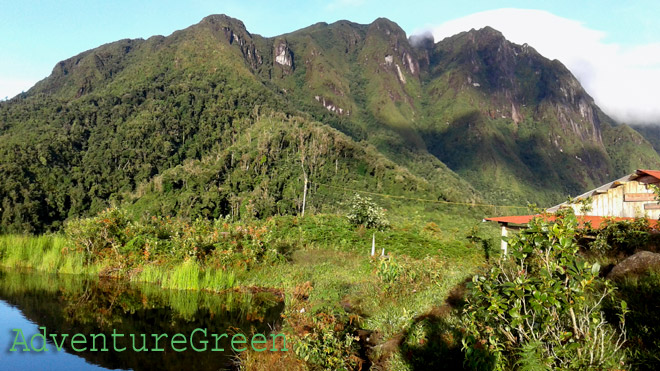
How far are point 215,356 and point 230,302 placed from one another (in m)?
4.19

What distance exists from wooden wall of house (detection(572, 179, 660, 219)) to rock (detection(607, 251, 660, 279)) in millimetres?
8571

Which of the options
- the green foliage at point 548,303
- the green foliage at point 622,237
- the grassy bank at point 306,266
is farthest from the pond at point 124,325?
the green foliage at point 622,237

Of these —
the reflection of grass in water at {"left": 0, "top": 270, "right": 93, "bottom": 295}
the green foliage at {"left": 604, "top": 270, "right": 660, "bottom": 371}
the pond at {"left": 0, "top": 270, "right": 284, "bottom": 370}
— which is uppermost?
the green foliage at {"left": 604, "top": 270, "right": 660, "bottom": 371}

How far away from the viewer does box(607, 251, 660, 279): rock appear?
21.2 feet

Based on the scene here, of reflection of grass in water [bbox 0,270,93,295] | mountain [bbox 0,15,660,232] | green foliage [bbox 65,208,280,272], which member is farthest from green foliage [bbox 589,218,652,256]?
mountain [bbox 0,15,660,232]

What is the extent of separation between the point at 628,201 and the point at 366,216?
11.6 m

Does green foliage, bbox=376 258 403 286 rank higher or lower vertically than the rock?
lower

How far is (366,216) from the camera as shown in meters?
22.0

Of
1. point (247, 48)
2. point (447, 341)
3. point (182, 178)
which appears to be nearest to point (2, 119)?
point (182, 178)

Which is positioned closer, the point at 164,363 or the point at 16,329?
the point at 164,363

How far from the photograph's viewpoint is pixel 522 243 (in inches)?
161

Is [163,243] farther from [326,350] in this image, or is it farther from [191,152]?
[191,152]

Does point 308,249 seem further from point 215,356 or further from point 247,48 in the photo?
point 247,48

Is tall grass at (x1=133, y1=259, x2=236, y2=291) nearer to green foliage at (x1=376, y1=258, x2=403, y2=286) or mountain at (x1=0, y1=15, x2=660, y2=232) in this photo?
green foliage at (x1=376, y1=258, x2=403, y2=286)
